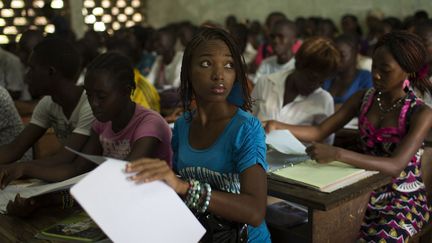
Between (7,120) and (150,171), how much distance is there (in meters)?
1.75

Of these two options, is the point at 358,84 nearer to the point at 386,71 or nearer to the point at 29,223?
the point at 386,71

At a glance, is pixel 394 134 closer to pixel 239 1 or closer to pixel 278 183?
pixel 278 183

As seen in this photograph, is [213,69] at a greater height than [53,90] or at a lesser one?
greater

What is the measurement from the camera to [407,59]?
2018mm

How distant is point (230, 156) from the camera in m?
1.41

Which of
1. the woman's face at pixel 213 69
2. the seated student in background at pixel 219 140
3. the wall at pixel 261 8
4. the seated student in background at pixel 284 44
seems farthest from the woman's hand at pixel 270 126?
the wall at pixel 261 8

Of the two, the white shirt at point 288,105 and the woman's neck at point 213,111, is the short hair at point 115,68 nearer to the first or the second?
the woman's neck at point 213,111

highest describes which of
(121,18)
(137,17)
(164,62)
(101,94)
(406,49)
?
(406,49)

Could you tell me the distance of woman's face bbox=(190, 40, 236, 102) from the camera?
1391 mm

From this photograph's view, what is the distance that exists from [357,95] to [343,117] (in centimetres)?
12

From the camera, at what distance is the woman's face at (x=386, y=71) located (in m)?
2.03

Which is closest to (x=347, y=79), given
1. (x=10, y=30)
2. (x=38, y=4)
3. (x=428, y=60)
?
(x=428, y=60)

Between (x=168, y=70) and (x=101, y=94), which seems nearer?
(x=101, y=94)

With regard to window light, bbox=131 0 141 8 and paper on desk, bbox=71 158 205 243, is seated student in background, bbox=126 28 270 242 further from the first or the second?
window light, bbox=131 0 141 8
